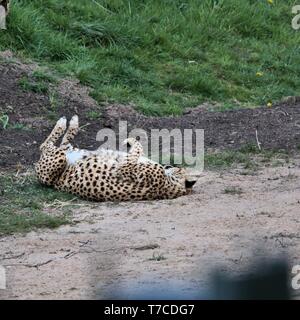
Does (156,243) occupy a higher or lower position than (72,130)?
lower

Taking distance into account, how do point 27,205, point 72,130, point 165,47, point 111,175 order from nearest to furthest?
1. point 27,205
2. point 111,175
3. point 72,130
4. point 165,47

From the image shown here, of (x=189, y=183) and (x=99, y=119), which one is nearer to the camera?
(x=189, y=183)

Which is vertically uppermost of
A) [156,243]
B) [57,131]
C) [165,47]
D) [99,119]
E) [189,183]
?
[165,47]

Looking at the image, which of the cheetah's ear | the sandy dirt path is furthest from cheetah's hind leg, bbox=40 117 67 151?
the cheetah's ear

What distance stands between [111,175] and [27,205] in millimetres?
722

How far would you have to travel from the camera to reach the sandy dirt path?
528 cm

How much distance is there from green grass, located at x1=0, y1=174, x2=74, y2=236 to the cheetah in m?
0.14

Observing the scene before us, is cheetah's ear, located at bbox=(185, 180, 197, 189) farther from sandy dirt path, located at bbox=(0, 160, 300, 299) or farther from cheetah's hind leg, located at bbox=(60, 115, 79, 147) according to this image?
cheetah's hind leg, located at bbox=(60, 115, 79, 147)

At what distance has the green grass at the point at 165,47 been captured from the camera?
10.4m

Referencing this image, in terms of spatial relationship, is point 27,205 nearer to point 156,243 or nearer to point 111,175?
point 111,175

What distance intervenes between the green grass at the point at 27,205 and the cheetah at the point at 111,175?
0.14 metres

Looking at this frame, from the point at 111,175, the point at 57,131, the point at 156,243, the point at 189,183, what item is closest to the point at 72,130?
the point at 57,131

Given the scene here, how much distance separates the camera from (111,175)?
738 centimetres
